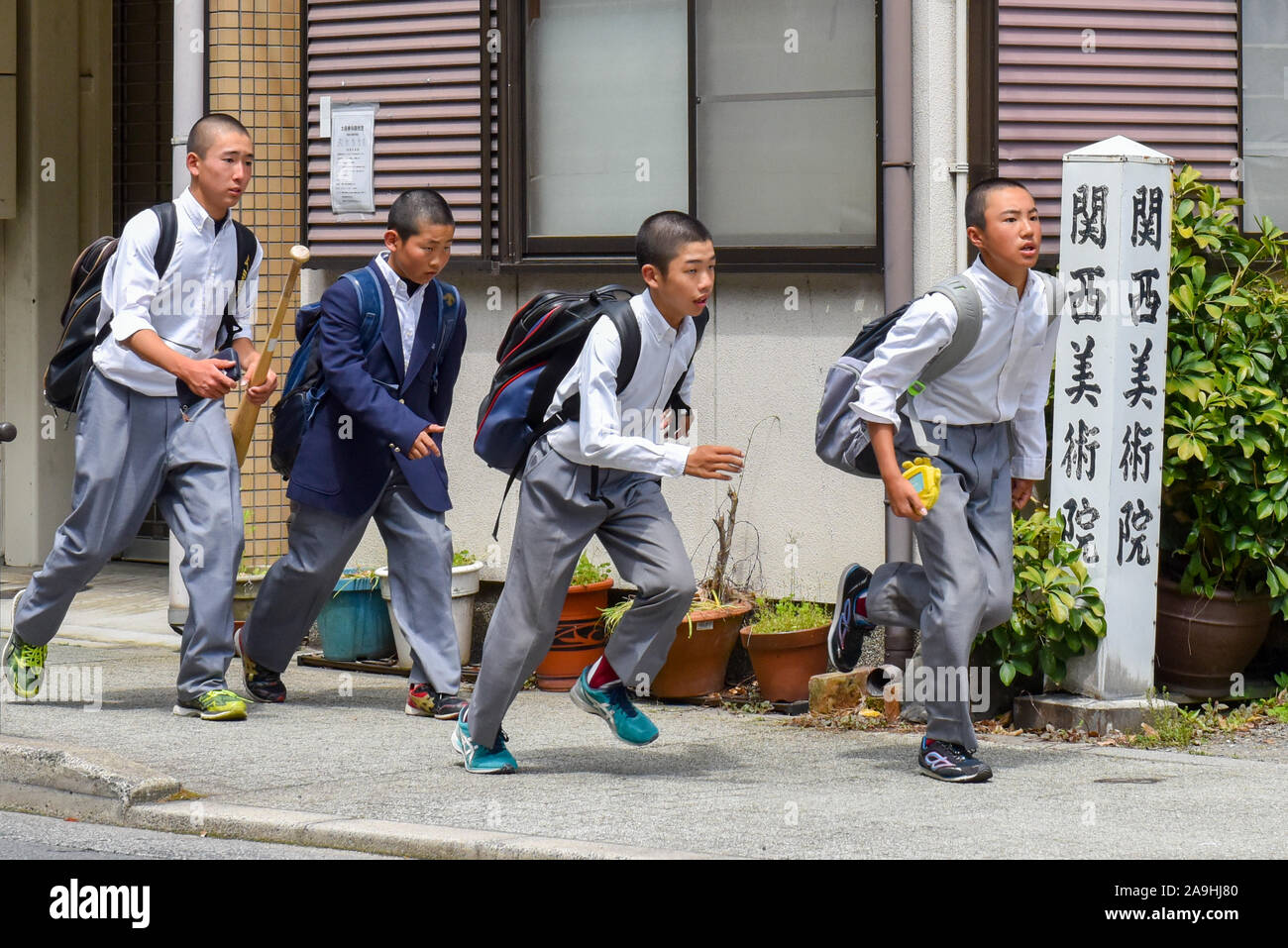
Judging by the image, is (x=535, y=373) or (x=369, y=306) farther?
(x=369, y=306)

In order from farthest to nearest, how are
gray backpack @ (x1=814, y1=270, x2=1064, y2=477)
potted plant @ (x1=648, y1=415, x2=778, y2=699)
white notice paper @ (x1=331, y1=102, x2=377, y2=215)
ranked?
white notice paper @ (x1=331, y1=102, x2=377, y2=215)
potted plant @ (x1=648, y1=415, x2=778, y2=699)
gray backpack @ (x1=814, y1=270, x2=1064, y2=477)

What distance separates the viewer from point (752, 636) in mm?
8359

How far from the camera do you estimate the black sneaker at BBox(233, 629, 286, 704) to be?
323 inches

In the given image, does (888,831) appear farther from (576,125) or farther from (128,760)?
(576,125)

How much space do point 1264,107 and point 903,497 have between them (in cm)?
352

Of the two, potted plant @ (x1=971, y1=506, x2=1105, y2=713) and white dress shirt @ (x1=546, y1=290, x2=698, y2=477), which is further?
potted plant @ (x1=971, y1=506, x2=1105, y2=713)

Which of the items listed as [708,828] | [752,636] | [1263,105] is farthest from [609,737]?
[1263,105]

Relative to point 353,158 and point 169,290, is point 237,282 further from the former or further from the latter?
point 353,158

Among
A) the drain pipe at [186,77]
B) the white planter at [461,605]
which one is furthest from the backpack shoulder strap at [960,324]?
the drain pipe at [186,77]

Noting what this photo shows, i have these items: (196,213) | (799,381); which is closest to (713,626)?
(799,381)

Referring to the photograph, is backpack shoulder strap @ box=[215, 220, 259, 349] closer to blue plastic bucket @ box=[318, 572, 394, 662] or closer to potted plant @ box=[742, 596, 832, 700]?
blue plastic bucket @ box=[318, 572, 394, 662]

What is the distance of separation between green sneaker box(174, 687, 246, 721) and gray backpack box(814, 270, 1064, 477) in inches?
104

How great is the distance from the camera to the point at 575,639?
8.80 m

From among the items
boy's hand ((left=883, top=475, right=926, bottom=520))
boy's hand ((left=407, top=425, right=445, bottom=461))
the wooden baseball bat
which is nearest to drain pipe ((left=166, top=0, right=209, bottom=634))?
the wooden baseball bat
